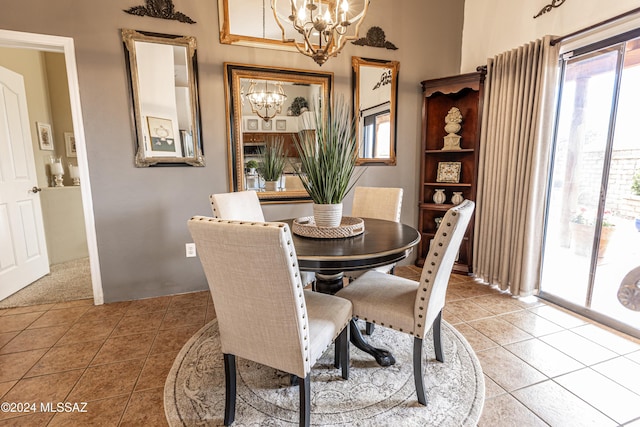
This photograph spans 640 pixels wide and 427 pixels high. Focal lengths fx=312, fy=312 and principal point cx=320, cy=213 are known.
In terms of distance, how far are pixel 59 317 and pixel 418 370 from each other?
2.61m

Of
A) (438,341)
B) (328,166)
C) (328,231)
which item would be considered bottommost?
(438,341)

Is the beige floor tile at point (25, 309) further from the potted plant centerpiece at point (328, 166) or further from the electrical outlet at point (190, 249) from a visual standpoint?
the potted plant centerpiece at point (328, 166)

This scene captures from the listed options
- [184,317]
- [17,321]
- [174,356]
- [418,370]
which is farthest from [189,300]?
[418,370]

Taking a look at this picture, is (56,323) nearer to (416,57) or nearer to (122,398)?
(122,398)

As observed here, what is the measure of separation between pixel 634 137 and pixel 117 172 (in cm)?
379

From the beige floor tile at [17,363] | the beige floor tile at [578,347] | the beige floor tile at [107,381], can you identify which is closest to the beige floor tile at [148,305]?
the beige floor tile at [17,363]

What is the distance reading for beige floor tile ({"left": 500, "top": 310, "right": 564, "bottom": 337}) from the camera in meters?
2.15

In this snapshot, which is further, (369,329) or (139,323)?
(139,323)

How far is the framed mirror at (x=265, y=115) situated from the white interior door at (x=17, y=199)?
198 centimetres

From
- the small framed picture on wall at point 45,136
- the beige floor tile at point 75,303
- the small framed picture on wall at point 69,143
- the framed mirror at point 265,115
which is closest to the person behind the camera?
the beige floor tile at point 75,303

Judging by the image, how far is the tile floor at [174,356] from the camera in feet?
4.78

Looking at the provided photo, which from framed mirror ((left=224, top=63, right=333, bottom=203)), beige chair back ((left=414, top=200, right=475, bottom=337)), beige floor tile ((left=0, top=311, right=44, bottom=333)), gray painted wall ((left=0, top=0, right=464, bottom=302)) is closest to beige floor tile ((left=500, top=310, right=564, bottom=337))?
beige chair back ((left=414, top=200, right=475, bottom=337))

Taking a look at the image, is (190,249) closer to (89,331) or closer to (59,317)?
(89,331)

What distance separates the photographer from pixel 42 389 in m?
1.62
